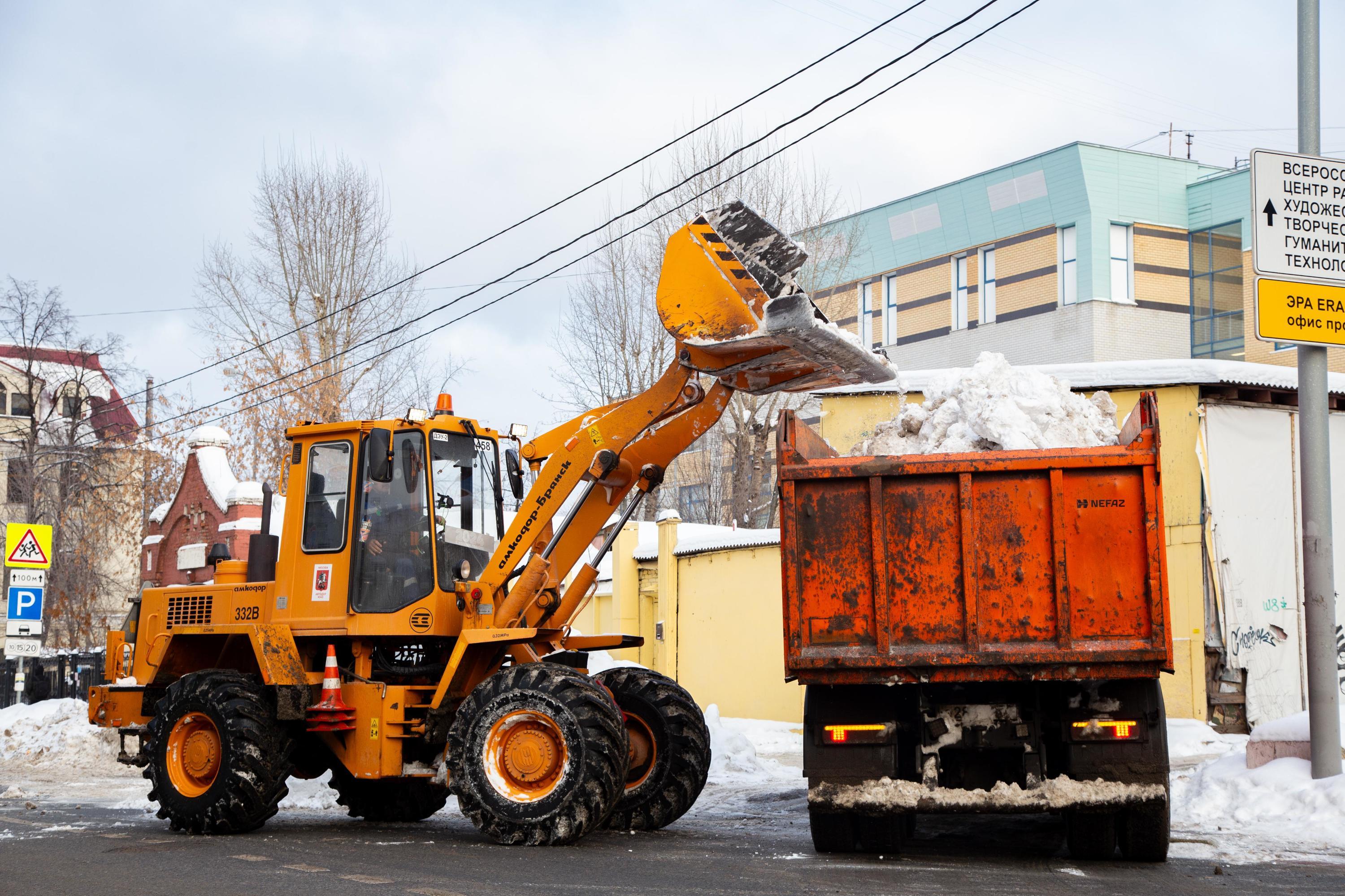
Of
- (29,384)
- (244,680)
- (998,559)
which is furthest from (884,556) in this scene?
(29,384)

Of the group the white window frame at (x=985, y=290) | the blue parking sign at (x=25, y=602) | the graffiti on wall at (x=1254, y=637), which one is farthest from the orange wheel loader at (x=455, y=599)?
the white window frame at (x=985, y=290)

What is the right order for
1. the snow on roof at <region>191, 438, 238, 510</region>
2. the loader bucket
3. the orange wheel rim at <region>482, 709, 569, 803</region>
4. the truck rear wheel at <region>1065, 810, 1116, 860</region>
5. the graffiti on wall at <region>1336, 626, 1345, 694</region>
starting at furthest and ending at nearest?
the snow on roof at <region>191, 438, 238, 510</region>, the graffiti on wall at <region>1336, 626, 1345, 694</region>, the loader bucket, the orange wheel rim at <region>482, 709, 569, 803</region>, the truck rear wheel at <region>1065, 810, 1116, 860</region>

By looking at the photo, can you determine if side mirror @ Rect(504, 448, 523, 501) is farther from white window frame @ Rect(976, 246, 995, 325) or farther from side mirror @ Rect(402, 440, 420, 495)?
white window frame @ Rect(976, 246, 995, 325)

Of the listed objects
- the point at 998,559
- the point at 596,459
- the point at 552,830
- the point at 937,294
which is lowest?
the point at 552,830

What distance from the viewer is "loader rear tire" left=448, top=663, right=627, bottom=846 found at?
827 centimetres

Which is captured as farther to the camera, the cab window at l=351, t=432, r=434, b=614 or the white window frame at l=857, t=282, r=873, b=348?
the white window frame at l=857, t=282, r=873, b=348

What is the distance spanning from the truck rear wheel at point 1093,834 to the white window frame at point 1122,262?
30441mm

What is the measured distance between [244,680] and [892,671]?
4.91 metres

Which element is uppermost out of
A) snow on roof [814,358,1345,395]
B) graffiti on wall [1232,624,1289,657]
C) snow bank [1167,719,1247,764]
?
snow on roof [814,358,1345,395]

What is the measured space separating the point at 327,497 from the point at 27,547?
10.3 metres

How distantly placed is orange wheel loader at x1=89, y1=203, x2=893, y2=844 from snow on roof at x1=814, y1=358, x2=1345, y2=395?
258 inches

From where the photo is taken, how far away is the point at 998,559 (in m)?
7.48

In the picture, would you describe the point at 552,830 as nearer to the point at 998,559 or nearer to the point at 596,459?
the point at 596,459

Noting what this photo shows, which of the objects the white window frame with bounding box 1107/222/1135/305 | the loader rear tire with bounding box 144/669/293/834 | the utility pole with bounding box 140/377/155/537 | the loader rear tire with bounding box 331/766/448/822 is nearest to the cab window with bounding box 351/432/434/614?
the loader rear tire with bounding box 144/669/293/834
